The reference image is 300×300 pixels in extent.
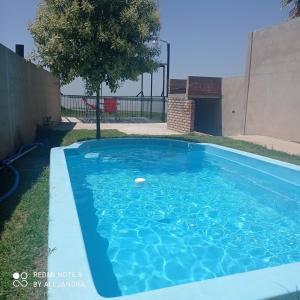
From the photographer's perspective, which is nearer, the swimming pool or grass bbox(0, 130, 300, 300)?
grass bbox(0, 130, 300, 300)

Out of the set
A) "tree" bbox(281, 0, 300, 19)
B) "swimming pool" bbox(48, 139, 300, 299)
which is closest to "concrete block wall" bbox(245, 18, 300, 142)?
"swimming pool" bbox(48, 139, 300, 299)

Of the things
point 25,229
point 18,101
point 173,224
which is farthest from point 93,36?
point 25,229

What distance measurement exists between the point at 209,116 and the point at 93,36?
913 cm

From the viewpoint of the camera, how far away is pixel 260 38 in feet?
38.2

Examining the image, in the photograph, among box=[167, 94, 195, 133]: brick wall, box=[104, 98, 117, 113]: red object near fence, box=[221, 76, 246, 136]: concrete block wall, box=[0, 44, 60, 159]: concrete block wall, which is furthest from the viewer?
box=[104, 98, 117, 113]: red object near fence

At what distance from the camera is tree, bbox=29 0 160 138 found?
25.5ft

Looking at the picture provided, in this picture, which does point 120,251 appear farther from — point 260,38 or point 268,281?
point 260,38

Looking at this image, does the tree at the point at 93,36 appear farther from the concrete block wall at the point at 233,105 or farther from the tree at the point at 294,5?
the tree at the point at 294,5

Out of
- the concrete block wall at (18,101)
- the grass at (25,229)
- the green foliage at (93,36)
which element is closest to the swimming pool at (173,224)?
the grass at (25,229)

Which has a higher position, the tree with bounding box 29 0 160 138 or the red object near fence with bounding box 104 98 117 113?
the tree with bounding box 29 0 160 138

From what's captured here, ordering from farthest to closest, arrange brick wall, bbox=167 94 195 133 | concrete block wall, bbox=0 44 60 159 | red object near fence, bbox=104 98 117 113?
red object near fence, bbox=104 98 117 113
brick wall, bbox=167 94 195 133
concrete block wall, bbox=0 44 60 159

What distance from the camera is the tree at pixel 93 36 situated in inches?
306

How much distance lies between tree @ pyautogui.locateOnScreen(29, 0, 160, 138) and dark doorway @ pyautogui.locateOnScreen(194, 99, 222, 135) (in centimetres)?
711

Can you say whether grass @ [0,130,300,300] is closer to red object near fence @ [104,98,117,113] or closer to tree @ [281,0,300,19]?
red object near fence @ [104,98,117,113]
